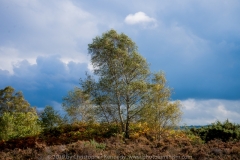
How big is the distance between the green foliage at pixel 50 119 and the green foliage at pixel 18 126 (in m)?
0.88

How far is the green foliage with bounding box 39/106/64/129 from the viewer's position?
3038 cm

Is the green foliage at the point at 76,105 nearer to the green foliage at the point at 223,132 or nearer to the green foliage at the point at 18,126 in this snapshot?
the green foliage at the point at 18,126

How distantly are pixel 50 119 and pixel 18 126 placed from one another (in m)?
3.29

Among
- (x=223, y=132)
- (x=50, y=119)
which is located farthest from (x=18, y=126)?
(x=223, y=132)

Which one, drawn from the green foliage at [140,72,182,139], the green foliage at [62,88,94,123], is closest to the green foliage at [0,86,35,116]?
the green foliage at [62,88,94,123]

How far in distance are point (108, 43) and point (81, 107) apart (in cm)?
1114

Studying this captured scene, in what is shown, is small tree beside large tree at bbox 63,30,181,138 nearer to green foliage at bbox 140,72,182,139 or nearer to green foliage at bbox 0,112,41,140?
green foliage at bbox 140,72,182,139

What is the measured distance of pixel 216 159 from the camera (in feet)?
33.7

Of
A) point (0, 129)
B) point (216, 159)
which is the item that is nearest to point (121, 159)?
point (216, 159)

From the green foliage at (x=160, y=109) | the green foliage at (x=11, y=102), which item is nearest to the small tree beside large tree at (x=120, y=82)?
the green foliage at (x=160, y=109)

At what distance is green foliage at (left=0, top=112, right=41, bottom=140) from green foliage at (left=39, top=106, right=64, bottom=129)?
0.88 m

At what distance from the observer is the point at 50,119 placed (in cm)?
3041

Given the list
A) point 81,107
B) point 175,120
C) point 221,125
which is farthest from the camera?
point 81,107

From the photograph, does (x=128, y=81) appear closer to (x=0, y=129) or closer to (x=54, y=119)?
(x=54, y=119)
